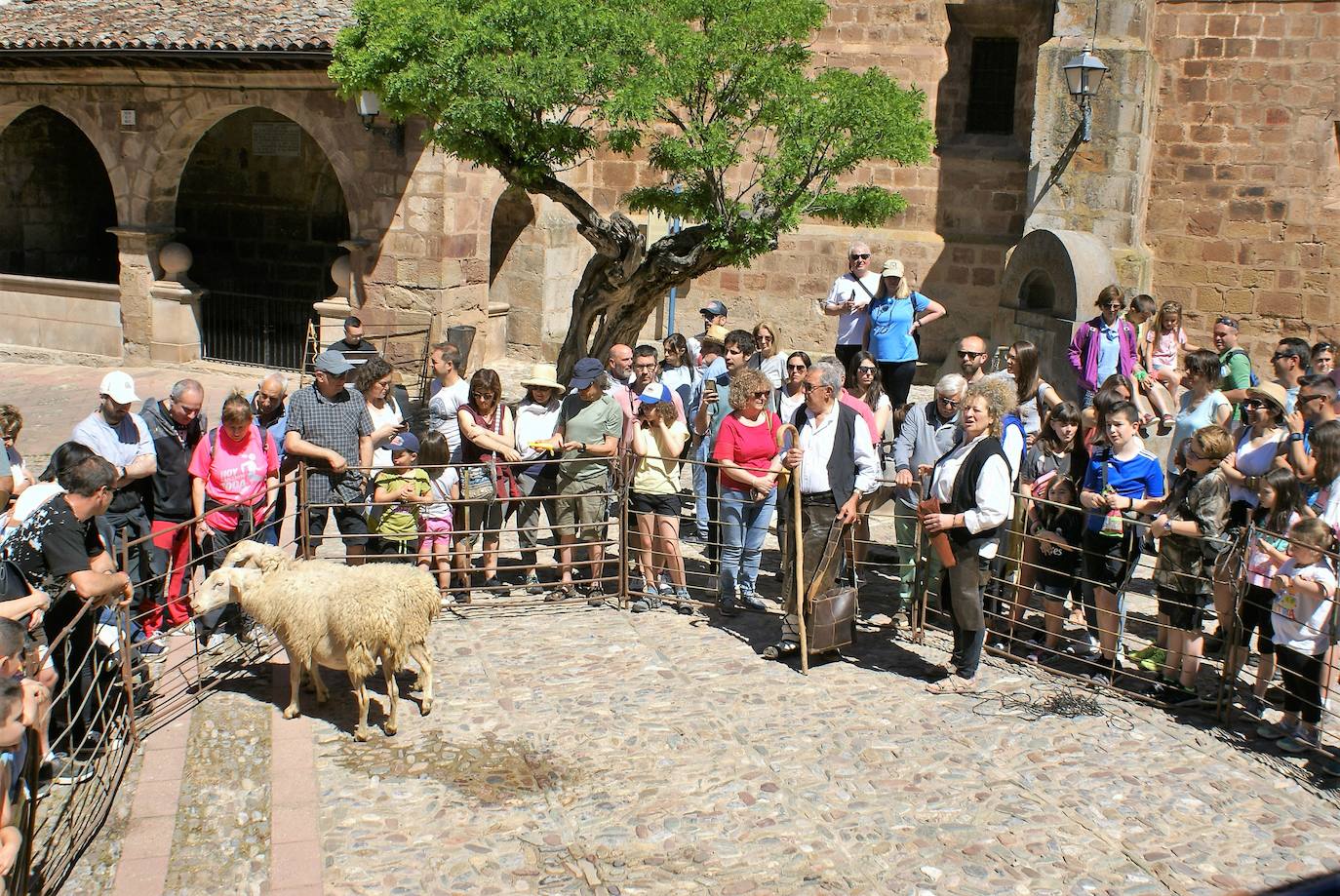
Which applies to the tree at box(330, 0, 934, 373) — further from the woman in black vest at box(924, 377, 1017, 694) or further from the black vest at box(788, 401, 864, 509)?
the woman in black vest at box(924, 377, 1017, 694)

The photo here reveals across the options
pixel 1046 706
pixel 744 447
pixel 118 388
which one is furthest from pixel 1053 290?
pixel 118 388

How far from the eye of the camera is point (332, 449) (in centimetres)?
888

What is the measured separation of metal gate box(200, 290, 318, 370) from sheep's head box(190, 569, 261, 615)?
1193cm

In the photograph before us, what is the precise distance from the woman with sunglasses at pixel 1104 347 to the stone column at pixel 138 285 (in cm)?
1283

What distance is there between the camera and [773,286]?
2012cm

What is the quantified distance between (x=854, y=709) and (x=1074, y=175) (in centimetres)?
1115

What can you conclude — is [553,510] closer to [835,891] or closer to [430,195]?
[835,891]

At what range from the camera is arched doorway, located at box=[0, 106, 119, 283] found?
21.4 metres

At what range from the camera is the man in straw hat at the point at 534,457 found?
952 cm

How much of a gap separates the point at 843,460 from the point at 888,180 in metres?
11.5

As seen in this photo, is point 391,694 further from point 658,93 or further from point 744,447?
point 658,93

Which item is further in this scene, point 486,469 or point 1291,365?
point 1291,365

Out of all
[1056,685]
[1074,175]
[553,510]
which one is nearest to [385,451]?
[553,510]

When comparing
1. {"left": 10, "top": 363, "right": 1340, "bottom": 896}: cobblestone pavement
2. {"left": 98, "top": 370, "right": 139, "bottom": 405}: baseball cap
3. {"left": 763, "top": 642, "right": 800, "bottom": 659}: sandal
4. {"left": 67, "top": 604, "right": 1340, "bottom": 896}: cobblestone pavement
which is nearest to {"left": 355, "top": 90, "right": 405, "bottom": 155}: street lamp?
{"left": 98, "top": 370, "right": 139, "bottom": 405}: baseball cap
